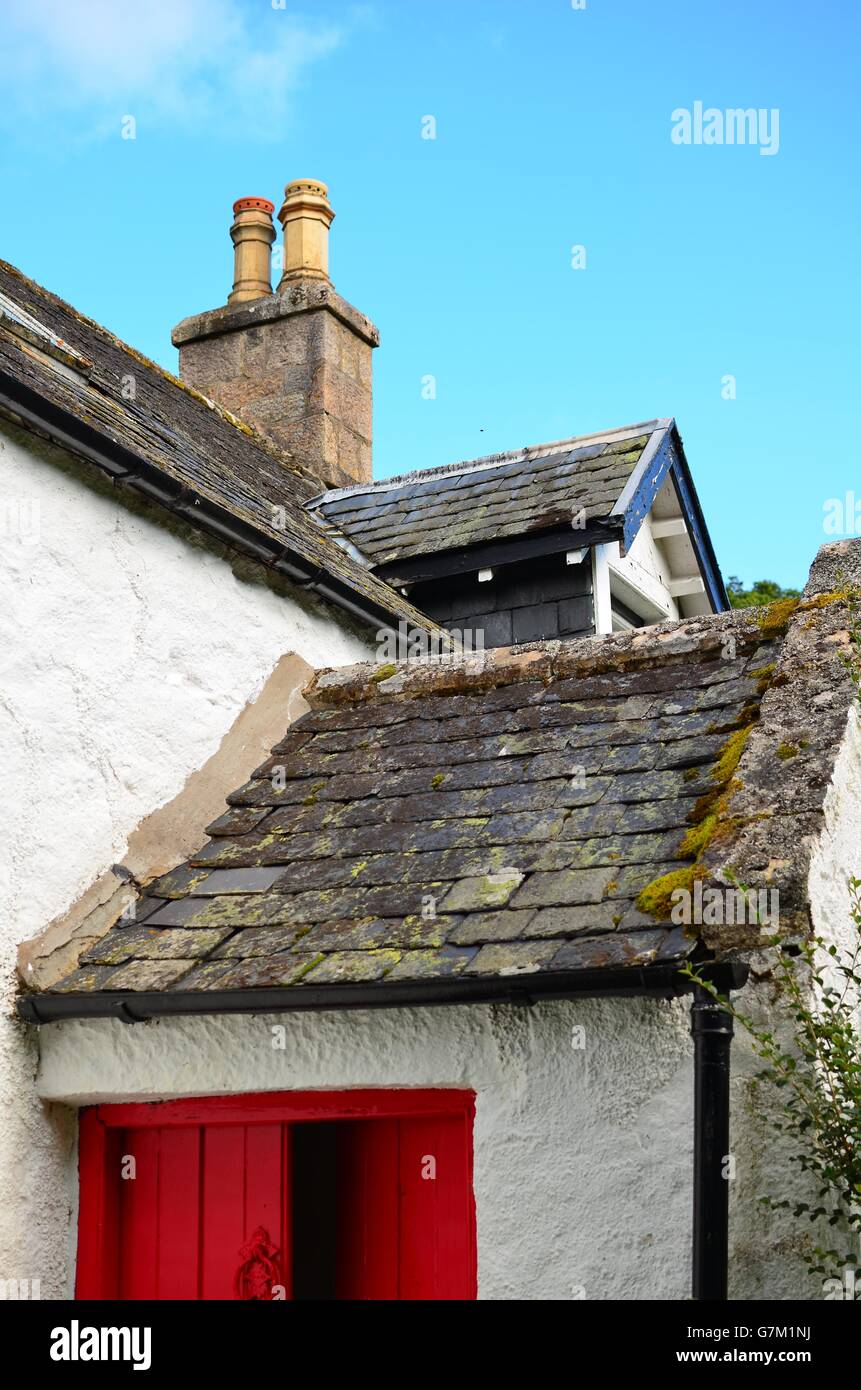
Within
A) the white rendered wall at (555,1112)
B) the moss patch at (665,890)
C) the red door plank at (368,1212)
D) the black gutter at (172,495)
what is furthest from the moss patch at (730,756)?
the black gutter at (172,495)

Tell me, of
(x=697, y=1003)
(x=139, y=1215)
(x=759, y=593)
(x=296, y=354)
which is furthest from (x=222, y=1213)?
(x=759, y=593)

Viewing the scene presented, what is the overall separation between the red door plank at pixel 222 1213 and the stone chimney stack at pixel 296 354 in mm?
6537

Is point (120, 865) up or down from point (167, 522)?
down

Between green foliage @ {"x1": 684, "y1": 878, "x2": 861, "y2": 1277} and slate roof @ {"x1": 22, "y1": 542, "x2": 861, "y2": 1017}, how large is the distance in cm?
18

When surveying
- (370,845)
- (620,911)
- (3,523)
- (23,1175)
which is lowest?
(23,1175)

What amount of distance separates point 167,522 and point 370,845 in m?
1.74

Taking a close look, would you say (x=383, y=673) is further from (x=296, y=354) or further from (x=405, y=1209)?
(x=296, y=354)

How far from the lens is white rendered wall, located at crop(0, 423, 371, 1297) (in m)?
5.09

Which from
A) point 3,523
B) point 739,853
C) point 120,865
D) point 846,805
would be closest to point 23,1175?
point 120,865

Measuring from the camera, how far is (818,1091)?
12.8 ft

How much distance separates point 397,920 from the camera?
4.70 meters

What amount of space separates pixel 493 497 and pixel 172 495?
13.4ft

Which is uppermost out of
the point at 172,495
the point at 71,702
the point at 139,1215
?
the point at 172,495
